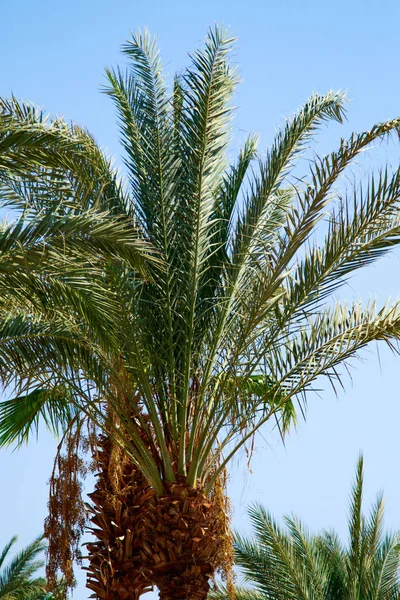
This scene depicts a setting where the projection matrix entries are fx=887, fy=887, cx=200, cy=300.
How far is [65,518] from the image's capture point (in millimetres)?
9578

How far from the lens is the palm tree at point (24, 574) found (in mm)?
18578

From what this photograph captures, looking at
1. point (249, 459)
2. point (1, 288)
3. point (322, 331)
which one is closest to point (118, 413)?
point (249, 459)

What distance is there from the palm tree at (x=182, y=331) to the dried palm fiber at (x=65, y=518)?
0.8 inches

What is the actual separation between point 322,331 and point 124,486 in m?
2.81

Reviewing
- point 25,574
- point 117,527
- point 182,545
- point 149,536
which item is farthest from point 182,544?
point 25,574

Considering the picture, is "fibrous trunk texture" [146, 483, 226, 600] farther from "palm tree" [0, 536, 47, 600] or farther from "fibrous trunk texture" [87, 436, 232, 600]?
"palm tree" [0, 536, 47, 600]

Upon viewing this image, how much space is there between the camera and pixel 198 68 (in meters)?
8.77

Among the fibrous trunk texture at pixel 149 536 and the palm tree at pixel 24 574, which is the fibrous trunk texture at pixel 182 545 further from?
the palm tree at pixel 24 574

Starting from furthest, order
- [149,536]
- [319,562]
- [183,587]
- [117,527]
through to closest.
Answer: [319,562], [117,527], [149,536], [183,587]

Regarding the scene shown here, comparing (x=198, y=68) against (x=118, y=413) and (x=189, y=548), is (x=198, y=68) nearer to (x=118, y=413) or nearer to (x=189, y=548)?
(x=118, y=413)

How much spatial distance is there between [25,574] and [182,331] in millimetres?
11430

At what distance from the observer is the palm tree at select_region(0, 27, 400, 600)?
342 inches

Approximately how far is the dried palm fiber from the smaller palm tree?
369 inches

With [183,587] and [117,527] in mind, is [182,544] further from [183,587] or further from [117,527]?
[117,527]
